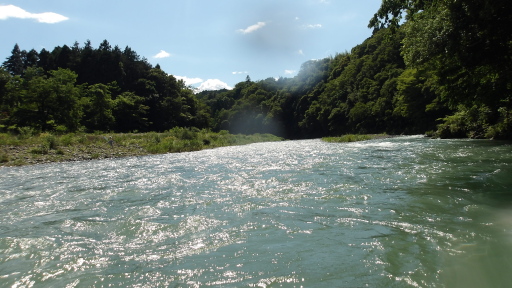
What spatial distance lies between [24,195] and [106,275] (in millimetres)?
6951

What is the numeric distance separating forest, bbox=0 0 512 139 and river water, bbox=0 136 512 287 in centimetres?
498

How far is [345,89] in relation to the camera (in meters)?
88.4

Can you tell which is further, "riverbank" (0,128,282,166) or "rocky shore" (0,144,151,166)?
"riverbank" (0,128,282,166)

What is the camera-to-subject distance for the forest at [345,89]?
10766mm

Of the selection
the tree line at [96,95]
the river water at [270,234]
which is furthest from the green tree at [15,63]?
the river water at [270,234]

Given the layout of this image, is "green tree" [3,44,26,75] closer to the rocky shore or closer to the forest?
the forest

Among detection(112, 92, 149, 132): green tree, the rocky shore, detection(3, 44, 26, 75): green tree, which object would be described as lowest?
the rocky shore

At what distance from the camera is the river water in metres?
3.48

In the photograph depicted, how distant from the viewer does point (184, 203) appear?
720 centimetres

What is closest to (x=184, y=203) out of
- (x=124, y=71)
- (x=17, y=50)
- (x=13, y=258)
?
(x=13, y=258)

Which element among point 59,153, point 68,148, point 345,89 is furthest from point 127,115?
point 345,89

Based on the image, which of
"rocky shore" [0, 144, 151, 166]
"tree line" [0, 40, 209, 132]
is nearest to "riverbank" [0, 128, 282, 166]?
"rocky shore" [0, 144, 151, 166]

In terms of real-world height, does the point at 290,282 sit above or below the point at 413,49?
below

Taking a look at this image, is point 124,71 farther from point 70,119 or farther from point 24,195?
point 24,195
